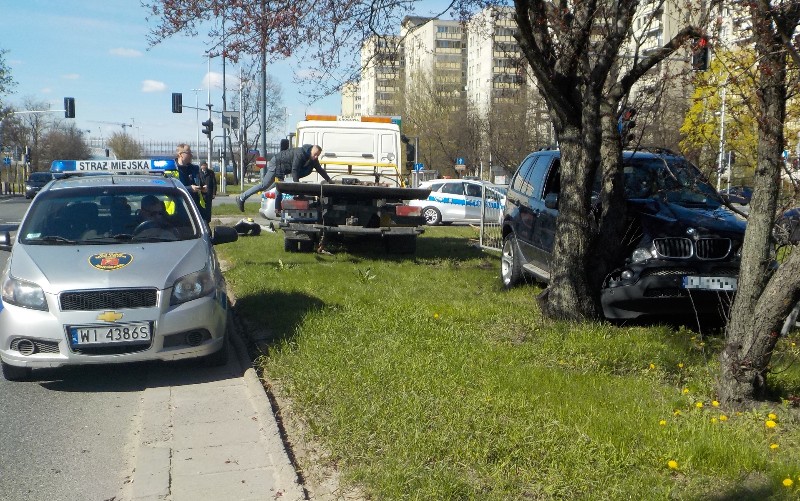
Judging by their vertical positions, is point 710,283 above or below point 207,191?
below

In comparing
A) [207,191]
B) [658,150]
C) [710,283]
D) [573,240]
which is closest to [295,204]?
[207,191]

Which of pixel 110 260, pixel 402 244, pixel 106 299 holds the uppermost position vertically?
pixel 110 260

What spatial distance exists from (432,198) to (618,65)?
1930 cm

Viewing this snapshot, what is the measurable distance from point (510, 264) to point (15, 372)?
659cm

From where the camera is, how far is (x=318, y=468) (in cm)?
478

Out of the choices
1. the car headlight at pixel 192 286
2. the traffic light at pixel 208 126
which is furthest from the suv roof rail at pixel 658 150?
the traffic light at pixel 208 126

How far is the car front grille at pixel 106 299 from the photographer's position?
21.2 ft

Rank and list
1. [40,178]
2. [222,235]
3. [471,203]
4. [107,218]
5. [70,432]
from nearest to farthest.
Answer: [70,432] < [107,218] < [222,235] < [471,203] < [40,178]

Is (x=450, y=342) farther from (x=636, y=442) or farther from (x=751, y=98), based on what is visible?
(x=751, y=98)

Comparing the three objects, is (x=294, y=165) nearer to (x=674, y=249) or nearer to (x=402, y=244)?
(x=402, y=244)

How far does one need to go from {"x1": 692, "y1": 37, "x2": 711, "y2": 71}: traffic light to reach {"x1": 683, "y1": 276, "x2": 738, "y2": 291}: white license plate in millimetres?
2039

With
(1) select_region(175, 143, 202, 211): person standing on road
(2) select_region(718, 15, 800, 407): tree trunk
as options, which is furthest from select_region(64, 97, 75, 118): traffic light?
(2) select_region(718, 15, 800, 407): tree trunk

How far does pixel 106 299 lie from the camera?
21.4 feet

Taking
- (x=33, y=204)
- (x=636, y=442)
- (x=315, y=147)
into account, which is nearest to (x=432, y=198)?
(x=315, y=147)
